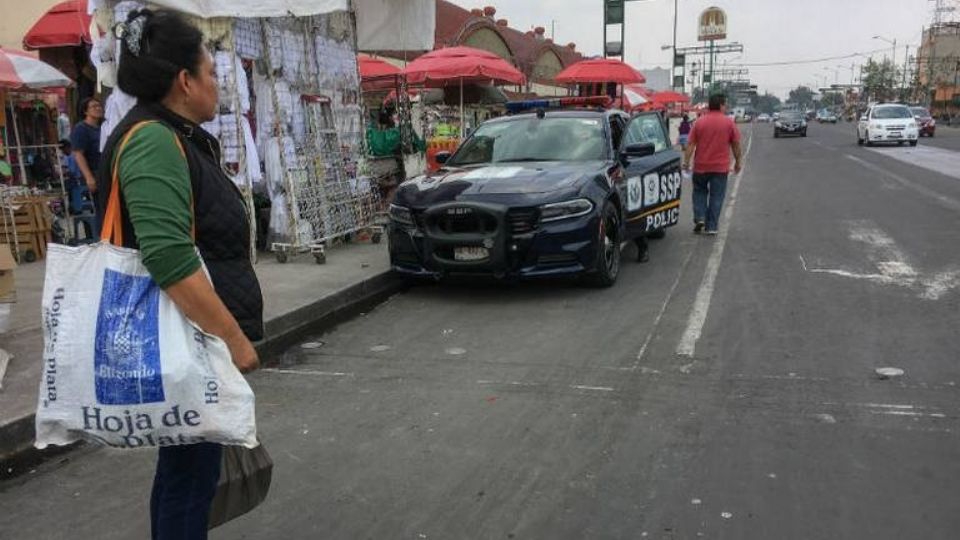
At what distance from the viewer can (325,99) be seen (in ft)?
31.7

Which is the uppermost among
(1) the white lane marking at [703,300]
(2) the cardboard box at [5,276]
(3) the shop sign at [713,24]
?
(3) the shop sign at [713,24]

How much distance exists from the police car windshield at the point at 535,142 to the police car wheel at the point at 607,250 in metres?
0.79

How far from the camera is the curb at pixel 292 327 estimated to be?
402cm

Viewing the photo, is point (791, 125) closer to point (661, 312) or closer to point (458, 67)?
point (458, 67)

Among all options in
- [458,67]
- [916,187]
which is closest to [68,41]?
[458,67]

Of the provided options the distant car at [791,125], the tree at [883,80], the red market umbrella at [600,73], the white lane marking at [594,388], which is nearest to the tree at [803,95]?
the tree at [883,80]

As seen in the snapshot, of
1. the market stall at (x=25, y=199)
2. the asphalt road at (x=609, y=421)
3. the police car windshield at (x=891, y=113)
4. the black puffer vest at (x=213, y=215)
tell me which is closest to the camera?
the black puffer vest at (x=213, y=215)

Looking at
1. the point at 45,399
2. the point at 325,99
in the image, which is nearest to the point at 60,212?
the point at 325,99

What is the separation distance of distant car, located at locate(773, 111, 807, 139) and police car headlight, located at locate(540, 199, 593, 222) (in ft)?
131

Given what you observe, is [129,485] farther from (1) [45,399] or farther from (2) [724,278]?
(2) [724,278]

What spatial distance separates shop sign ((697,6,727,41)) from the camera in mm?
86500

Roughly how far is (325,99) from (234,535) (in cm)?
728

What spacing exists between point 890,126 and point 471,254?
27.2 meters

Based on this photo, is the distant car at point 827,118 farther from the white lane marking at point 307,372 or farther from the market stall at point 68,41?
the white lane marking at point 307,372
